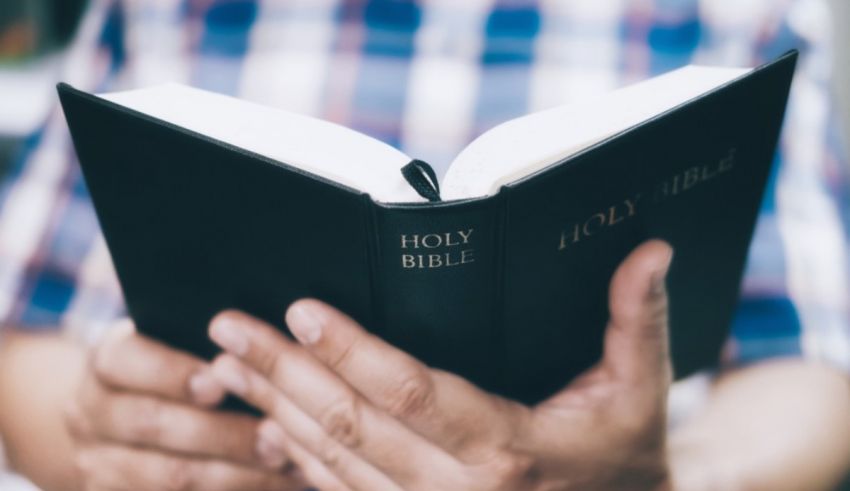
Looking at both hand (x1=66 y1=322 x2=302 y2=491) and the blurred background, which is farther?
the blurred background

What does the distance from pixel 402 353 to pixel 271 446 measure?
258 millimetres

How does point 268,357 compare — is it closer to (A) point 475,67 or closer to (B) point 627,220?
(B) point 627,220

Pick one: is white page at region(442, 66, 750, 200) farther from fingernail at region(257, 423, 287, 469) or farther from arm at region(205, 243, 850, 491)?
fingernail at region(257, 423, 287, 469)

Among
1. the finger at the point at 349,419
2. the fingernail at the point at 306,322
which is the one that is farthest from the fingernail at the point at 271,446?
the fingernail at the point at 306,322

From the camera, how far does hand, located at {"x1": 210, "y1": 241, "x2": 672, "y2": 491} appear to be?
0.47 m

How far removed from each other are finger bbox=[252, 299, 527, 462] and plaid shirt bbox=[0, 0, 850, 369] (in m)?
0.46

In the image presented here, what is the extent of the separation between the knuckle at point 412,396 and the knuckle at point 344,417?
48 millimetres

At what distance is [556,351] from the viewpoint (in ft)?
1.77

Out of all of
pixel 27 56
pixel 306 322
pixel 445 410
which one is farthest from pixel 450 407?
pixel 27 56

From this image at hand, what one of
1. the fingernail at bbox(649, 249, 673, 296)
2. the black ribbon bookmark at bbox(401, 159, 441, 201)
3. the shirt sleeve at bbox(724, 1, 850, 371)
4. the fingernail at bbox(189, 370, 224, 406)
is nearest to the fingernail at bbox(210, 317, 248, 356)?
the fingernail at bbox(189, 370, 224, 406)

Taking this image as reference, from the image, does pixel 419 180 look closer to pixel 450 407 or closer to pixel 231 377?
pixel 450 407

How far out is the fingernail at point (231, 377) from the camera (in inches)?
23.2

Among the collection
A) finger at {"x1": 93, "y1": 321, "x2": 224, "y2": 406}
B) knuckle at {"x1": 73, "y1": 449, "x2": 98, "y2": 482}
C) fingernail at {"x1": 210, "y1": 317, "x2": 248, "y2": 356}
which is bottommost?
knuckle at {"x1": 73, "y1": 449, "x2": 98, "y2": 482}

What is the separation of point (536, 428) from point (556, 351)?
64 millimetres
